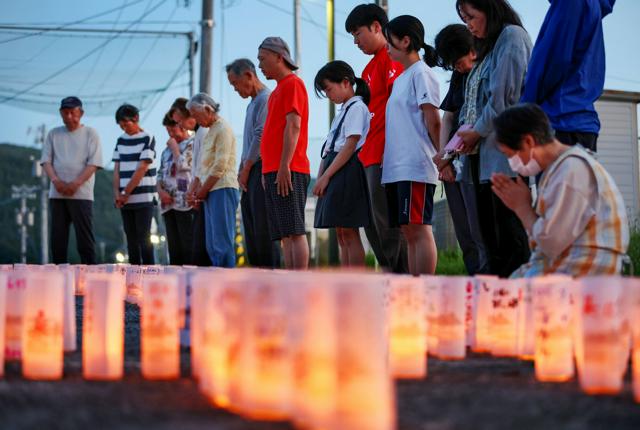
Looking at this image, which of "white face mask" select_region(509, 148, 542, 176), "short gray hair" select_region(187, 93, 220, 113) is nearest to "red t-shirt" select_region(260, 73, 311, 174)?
"short gray hair" select_region(187, 93, 220, 113)

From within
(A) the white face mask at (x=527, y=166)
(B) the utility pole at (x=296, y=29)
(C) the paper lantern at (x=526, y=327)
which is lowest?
(C) the paper lantern at (x=526, y=327)

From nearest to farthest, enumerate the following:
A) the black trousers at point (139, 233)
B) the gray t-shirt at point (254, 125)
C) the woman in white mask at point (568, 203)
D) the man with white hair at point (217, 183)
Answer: the woman in white mask at point (568, 203), the gray t-shirt at point (254, 125), the man with white hair at point (217, 183), the black trousers at point (139, 233)

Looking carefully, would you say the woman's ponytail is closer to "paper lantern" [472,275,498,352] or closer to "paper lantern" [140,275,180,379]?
"paper lantern" [472,275,498,352]

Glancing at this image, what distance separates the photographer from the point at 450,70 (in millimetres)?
5043

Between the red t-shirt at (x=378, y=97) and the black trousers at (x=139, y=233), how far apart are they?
10.3ft

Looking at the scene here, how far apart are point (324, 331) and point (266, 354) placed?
23cm

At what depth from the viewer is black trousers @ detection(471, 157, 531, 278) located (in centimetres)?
400

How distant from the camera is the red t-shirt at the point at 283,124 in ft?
17.9

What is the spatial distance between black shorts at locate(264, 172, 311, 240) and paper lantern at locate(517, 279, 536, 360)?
262 cm

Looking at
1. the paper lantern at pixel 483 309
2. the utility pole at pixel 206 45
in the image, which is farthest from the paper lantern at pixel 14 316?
the utility pole at pixel 206 45

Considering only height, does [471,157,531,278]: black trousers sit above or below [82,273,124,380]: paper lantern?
above

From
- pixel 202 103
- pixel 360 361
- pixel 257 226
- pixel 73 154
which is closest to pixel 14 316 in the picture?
pixel 360 361

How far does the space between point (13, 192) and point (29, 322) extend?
1379 inches

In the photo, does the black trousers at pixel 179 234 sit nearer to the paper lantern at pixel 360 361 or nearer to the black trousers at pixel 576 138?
the black trousers at pixel 576 138
